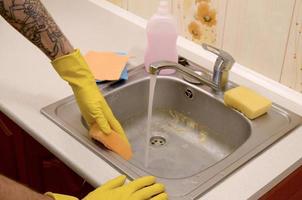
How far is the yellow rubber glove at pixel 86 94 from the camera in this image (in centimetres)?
115

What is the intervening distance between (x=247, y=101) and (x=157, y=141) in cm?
30

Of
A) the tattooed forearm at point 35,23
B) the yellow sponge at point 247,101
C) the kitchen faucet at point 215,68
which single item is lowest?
the yellow sponge at point 247,101

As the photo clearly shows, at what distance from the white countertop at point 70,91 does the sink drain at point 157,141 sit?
0.79ft

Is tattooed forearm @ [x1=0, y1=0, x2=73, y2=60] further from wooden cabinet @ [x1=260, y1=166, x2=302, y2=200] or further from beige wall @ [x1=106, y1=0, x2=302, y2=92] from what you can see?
wooden cabinet @ [x1=260, y1=166, x2=302, y2=200]

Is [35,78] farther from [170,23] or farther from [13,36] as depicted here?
[170,23]

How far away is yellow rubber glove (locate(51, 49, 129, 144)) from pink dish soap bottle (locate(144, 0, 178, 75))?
0.79 feet

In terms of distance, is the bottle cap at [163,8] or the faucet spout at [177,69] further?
the bottle cap at [163,8]

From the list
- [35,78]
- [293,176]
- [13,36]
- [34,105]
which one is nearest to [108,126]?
[34,105]

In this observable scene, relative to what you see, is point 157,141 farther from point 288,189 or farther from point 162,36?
Answer: point 288,189

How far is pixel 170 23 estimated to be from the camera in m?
1.34

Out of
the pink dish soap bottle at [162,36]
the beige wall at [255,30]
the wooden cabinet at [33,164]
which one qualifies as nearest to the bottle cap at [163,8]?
the pink dish soap bottle at [162,36]

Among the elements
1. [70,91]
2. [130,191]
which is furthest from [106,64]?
[130,191]

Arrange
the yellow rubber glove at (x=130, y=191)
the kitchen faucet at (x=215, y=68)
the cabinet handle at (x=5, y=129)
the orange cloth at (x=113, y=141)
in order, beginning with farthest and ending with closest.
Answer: the cabinet handle at (x=5, y=129)
the kitchen faucet at (x=215, y=68)
the orange cloth at (x=113, y=141)
the yellow rubber glove at (x=130, y=191)

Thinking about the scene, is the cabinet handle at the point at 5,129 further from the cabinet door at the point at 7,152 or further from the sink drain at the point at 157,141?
the sink drain at the point at 157,141
